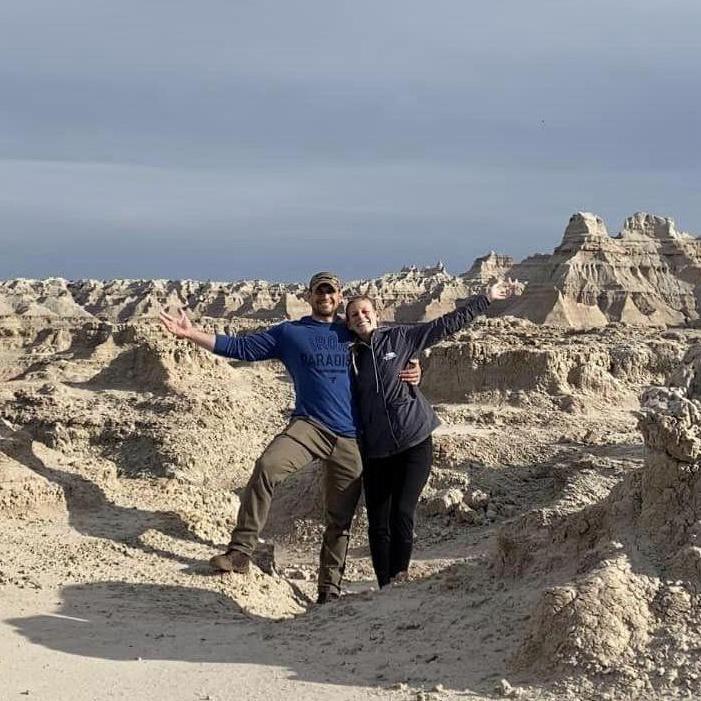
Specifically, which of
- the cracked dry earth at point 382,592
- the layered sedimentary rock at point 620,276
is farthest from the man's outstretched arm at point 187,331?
the layered sedimentary rock at point 620,276

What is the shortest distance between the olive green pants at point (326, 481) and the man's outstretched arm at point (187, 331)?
65 centimetres

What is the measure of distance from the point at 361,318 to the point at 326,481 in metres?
0.96

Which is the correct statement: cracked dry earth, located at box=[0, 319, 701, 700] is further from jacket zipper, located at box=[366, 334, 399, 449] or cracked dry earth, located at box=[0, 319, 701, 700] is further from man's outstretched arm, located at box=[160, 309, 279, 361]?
man's outstretched arm, located at box=[160, 309, 279, 361]

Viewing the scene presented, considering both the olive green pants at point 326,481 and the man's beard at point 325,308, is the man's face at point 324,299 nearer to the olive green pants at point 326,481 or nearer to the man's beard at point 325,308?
the man's beard at point 325,308

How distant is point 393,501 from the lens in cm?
551

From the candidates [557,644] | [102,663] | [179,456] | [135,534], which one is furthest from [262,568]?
[179,456]

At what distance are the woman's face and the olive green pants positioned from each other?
0.58 meters

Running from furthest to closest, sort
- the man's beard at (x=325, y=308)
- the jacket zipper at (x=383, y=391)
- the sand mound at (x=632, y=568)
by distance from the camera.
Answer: the man's beard at (x=325, y=308)
the jacket zipper at (x=383, y=391)
the sand mound at (x=632, y=568)

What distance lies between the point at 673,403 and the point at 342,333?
5.99ft

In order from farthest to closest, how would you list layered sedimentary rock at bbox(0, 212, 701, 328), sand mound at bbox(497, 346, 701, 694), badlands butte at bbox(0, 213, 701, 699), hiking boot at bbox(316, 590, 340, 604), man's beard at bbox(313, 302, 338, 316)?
layered sedimentary rock at bbox(0, 212, 701, 328) < hiking boot at bbox(316, 590, 340, 604) < man's beard at bbox(313, 302, 338, 316) < badlands butte at bbox(0, 213, 701, 699) < sand mound at bbox(497, 346, 701, 694)

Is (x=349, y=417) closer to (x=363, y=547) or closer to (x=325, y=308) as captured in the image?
(x=325, y=308)

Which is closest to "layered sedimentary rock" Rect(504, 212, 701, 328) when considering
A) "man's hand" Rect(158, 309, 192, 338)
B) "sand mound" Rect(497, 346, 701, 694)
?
"man's hand" Rect(158, 309, 192, 338)

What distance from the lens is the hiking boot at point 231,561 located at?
5586 mm

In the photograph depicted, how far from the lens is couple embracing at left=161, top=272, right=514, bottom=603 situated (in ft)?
17.6
